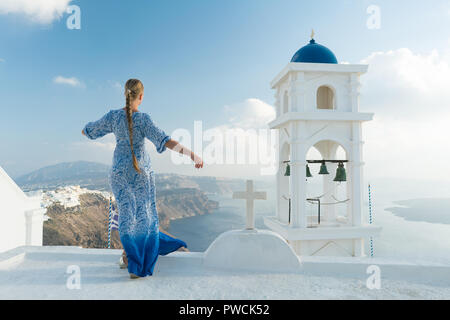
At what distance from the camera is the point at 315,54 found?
7258 millimetres

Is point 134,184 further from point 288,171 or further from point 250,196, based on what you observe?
point 288,171

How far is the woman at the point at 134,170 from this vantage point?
282 cm

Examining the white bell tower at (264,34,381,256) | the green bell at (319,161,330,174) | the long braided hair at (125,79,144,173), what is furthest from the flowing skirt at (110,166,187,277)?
the green bell at (319,161,330,174)

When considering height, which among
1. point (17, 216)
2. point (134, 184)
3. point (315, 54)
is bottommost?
point (17, 216)

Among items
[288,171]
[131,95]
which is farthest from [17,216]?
[288,171]

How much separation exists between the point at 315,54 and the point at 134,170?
20.4 ft

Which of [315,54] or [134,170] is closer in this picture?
[134,170]

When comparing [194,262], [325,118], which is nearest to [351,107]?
[325,118]

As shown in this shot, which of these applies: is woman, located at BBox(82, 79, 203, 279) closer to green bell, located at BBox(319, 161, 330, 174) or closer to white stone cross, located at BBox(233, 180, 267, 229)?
white stone cross, located at BBox(233, 180, 267, 229)

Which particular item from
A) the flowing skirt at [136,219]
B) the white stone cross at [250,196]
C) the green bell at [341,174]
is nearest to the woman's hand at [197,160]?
the flowing skirt at [136,219]

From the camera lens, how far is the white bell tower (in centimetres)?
679

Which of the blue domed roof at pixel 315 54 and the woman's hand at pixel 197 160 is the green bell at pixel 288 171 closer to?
the blue domed roof at pixel 315 54
